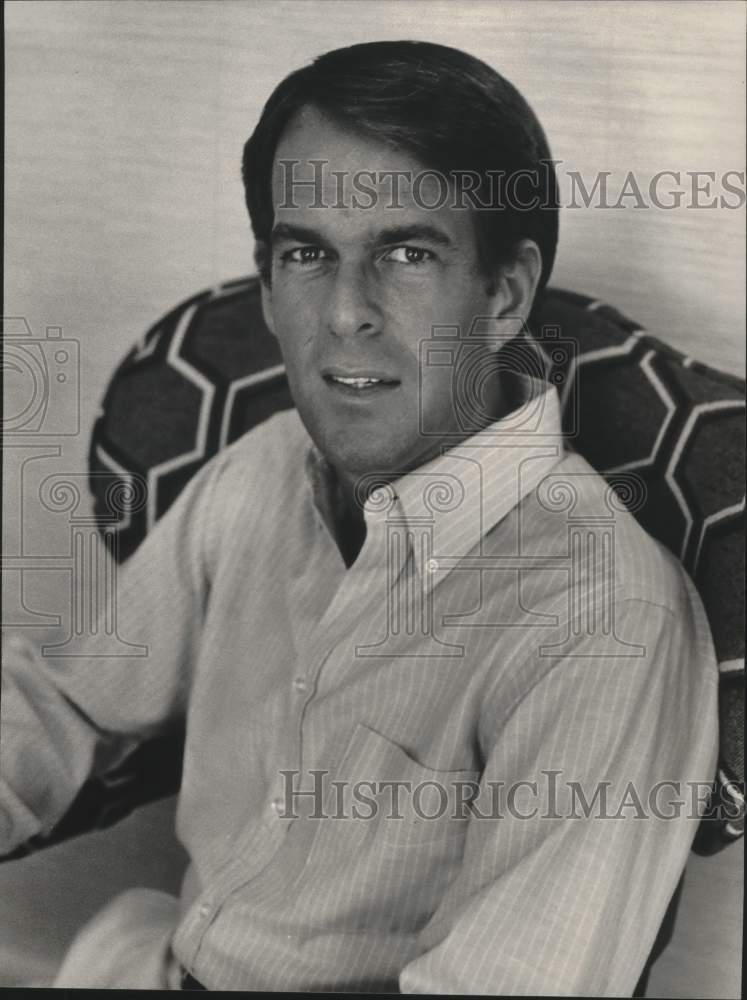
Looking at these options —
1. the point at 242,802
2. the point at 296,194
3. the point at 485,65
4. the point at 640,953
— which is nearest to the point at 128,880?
the point at 242,802

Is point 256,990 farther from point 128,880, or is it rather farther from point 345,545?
point 345,545

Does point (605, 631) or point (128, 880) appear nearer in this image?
point (605, 631)

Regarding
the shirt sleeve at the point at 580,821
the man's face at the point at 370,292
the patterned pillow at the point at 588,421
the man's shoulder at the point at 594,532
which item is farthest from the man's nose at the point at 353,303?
the shirt sleeve at the point at 580,821

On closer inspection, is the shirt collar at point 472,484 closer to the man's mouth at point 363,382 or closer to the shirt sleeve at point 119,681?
the man's mouth at point 363,382

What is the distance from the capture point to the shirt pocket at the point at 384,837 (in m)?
1.05

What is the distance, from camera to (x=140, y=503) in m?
1.18

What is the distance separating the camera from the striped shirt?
102cm

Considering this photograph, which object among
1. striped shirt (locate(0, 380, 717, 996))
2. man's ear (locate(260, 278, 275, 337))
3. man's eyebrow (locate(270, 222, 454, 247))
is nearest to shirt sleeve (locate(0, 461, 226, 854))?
striped shirt (locate(0, 380, 717, 996))

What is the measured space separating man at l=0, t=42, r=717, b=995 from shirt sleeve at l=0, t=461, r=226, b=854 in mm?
53

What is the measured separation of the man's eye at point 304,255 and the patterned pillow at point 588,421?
0.07 metres

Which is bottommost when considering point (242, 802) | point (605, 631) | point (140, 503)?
point (242, 802)

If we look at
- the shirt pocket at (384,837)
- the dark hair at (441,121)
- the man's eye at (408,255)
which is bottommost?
the shirt pocket at (384,837)

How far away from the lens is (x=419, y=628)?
109cm

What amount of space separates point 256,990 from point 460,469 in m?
0.51
